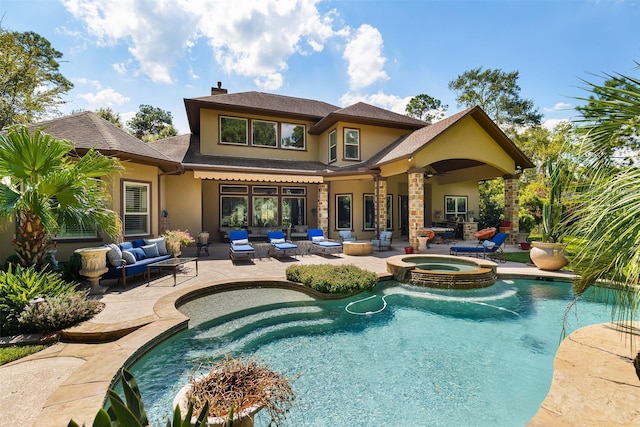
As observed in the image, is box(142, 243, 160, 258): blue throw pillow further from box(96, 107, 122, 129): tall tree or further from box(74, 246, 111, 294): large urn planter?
box(96, 107, 122, 129): tall tree

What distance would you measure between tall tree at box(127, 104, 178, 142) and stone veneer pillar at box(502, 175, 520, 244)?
179ft

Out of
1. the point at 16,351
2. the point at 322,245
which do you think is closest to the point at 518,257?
the point at 322,245

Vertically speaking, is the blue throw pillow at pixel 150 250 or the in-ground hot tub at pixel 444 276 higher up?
the blue throw pillow at pixel 150 250

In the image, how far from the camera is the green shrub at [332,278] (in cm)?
905

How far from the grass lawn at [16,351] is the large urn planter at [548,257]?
53.1 feet

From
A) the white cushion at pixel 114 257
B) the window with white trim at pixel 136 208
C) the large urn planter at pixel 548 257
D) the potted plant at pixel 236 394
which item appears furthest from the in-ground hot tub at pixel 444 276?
the window with white trim at pixel 136 208

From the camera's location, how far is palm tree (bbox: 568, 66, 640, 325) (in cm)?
309

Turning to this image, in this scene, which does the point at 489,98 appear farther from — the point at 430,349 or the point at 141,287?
the point at 141,287

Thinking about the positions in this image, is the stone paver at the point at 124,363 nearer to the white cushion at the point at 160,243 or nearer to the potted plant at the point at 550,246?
the white cushion at the point at 160,243

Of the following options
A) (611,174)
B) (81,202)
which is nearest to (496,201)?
(611,174)

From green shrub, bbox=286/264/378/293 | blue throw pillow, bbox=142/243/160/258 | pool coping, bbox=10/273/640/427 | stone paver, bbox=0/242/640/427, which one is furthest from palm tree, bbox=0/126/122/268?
green shrub, bbox=286/264/378/293

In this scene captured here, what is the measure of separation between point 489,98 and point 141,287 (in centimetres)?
4521

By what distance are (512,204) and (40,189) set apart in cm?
2403

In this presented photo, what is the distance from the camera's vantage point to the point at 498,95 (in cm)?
3812
